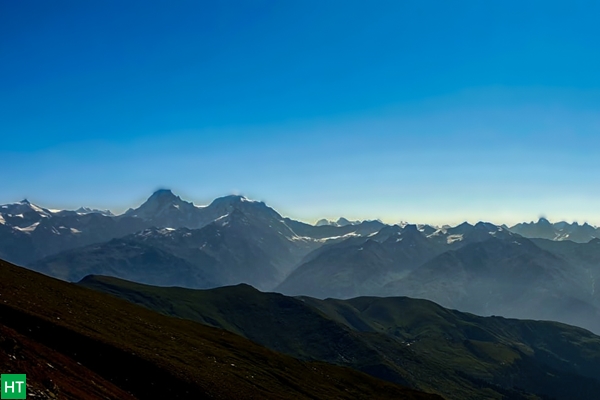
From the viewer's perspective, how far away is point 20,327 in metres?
72.1

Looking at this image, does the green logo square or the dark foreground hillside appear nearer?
the green logo square

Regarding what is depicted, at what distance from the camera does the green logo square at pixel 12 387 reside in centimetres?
4678

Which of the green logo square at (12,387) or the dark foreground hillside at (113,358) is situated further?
the dark foreground hillside at (113,358)

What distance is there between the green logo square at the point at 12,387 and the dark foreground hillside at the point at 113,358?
0.97 metres

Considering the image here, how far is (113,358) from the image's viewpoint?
7794 cm

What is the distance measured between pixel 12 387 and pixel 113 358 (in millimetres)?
31104

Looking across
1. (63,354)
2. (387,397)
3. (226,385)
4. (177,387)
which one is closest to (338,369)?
(387,397)

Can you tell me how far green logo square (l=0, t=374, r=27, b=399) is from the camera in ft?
153

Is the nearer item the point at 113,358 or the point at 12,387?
the point at 12,387

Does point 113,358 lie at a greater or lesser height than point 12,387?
lesser

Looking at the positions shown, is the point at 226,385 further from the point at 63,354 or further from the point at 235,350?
the point at 235,350

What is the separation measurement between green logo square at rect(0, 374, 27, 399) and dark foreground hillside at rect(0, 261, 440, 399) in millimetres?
967

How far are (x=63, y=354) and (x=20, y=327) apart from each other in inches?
296

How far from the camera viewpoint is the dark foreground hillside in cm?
6019
